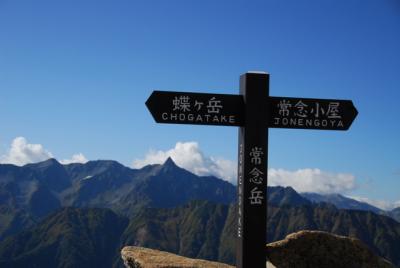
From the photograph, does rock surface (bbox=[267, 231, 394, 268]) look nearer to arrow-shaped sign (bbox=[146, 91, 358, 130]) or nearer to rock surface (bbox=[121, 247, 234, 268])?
rock surface (bbox=[121, 247, 234, 268])

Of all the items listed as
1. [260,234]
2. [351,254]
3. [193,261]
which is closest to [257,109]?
[260,234]

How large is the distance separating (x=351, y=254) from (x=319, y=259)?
1.27 m

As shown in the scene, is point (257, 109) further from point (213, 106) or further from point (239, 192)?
point (239, 192)

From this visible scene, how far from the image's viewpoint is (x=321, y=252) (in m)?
18.5

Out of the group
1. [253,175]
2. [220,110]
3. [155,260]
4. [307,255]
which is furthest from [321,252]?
[220,110]

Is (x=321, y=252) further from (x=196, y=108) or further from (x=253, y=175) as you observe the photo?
(x=196, y=108)

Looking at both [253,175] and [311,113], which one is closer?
[253,175]

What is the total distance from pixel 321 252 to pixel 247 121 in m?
7.05

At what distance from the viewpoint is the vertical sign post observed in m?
14.0

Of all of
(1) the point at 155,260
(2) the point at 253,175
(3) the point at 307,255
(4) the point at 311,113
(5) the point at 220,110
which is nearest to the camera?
(2) the point at 253,175

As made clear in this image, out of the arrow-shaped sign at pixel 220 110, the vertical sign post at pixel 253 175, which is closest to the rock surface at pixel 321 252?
the vertical sign post at pixel 253 175

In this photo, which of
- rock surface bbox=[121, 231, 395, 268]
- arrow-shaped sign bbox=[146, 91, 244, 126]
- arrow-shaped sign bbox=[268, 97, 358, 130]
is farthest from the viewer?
rock surface bbox=[121, 231, 395, 268]

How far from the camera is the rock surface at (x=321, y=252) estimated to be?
18.1 meters

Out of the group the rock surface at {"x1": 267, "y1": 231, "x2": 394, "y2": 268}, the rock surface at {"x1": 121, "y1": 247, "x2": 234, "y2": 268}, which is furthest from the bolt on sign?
the rock surface at {"x1": 267, "y1": 231, "x2": 394, "y2": 268}
